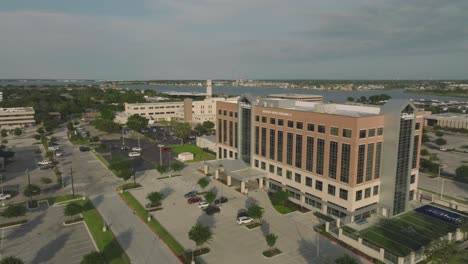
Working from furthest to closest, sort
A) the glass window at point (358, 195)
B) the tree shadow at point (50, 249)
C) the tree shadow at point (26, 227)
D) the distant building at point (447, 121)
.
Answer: the distant building at point (447, 121) → the glass window at point (358, 195) → the tree shadow at point (26, 227) → the tree shadow at point (50, 249)

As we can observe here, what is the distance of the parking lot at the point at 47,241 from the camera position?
43.1 meters

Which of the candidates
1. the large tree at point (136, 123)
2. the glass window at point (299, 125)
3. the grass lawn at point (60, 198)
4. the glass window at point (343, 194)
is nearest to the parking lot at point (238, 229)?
the glass window at point (343, 194)

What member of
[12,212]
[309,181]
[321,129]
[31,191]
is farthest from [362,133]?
[31,191]

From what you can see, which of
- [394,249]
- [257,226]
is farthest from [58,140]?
[394,249]

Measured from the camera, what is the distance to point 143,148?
111438 millimetres

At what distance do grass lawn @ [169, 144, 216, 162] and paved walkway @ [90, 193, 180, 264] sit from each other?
36290 mm

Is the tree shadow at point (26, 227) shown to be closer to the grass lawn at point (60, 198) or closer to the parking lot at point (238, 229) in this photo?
the grass lawn at point (60, 198)

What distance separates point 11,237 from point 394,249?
A: 5503 cm

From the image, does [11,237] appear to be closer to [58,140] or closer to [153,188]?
[153,188]

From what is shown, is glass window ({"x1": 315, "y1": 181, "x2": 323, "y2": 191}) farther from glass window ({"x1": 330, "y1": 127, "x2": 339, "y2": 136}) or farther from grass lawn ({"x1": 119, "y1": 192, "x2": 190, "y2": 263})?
grass lawn ({"x1": 119, "y1": 192, "x2": 190, "y2": 263})

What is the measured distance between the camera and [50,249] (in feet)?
147

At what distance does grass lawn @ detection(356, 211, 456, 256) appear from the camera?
47.1 meters

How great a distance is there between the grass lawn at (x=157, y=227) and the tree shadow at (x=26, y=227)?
14459 millimetres

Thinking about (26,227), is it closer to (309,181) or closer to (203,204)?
(203,204)
